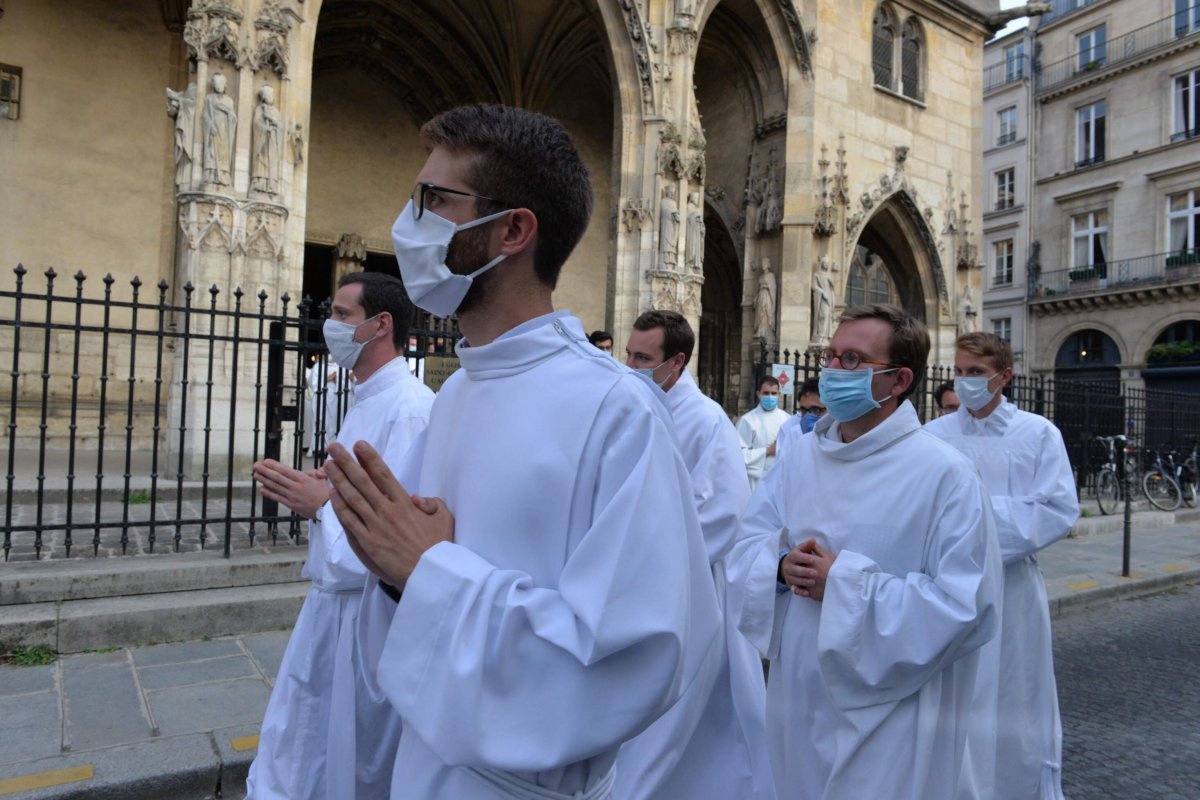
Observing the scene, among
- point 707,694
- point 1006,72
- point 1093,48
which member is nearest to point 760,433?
point 707,694

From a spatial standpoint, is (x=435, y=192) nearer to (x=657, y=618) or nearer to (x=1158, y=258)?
(x=657, y=618)

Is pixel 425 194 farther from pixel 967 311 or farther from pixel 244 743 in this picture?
pixel 967 311

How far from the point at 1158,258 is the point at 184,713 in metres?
A: 33.4

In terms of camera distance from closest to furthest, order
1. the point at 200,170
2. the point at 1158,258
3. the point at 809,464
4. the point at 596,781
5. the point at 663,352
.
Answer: the point at 596,781 → the point at 809,464 → the point at 663,352 → the point at 200,170 → the point at 1158,258

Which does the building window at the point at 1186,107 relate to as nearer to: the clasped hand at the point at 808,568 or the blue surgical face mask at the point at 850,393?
the blue surgical face mask at the point at 850,393

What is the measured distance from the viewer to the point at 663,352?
3.96m

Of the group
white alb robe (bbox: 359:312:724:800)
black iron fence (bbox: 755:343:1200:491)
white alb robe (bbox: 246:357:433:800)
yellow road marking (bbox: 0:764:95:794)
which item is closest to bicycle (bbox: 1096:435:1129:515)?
black iron fence (bbox: 755:343:1200:491)

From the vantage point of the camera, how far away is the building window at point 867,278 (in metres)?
21.6

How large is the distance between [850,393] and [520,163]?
58.9 inches

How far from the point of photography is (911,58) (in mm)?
→ 19156

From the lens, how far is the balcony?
27.3 metres

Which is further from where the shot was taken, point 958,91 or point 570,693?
point 958,91

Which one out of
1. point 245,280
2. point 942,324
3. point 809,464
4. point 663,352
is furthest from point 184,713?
point 942,324

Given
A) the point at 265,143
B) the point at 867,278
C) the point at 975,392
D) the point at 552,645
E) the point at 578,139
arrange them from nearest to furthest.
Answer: the point at 552,645, the point at 975,392, the point at 265,143, the point at 578,139, the point at 867,278
